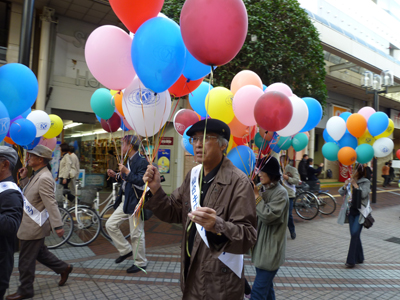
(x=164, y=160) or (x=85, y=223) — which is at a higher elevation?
(x=164, y=160)

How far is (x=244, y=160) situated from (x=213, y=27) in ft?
7.00

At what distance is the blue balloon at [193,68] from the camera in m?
3.14

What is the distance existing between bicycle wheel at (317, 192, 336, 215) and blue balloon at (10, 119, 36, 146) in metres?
8.71

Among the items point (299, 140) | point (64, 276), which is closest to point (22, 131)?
point (64, 276)

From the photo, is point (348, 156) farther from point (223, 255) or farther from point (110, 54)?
point (110, 54)

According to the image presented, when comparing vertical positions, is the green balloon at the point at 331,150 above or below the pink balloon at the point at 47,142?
A: above

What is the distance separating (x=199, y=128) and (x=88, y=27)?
35.7ft

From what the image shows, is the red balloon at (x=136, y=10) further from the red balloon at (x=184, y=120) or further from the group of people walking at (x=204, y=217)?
the red balloon at (x=184, y=120)

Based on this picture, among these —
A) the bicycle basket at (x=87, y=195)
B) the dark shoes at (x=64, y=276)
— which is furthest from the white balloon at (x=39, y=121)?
the dark shoes at (x=64, y=276)

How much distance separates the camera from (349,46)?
1698 centimetres

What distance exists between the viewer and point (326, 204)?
970 cm

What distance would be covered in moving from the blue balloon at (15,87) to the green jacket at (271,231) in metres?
2.95

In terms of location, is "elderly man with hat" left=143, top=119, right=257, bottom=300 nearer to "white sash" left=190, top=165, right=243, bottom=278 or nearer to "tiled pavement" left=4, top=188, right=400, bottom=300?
"white sash" left=190, top=165, right=243, bottom=278

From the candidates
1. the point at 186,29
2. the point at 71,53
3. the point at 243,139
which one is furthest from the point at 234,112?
the point at 71,53
